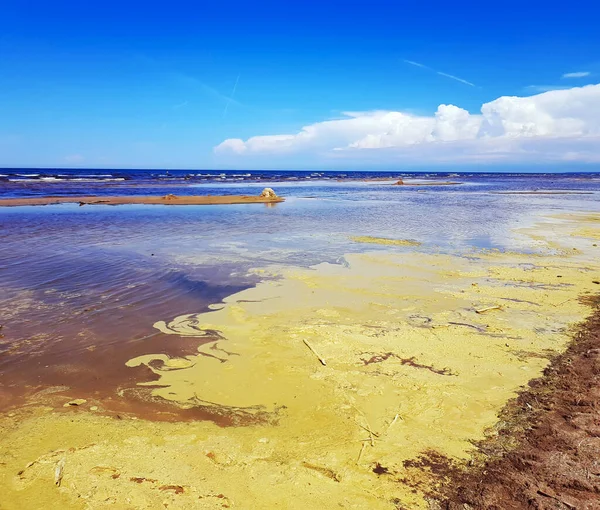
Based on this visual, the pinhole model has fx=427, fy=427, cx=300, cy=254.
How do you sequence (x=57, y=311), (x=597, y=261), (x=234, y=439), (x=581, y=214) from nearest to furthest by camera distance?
1. (x=234, y=439)
2. (x=57, y=311)
3. (x=597, y=261)
4. (x=581, y=214)

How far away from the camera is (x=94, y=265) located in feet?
38.5

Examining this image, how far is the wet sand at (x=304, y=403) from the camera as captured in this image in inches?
146

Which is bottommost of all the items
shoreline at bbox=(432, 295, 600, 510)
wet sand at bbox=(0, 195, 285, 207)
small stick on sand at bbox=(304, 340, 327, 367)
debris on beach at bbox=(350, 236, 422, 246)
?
shoreline at bbox=(432, 295, 600, 510)

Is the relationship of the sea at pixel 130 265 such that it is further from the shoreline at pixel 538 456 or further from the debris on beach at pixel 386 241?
the shoreline at pixel 538 456

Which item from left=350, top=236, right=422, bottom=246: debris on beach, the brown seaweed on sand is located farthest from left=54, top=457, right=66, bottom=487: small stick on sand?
left=350, top=236, right=422, bottom=246: debris on beach

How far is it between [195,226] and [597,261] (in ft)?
53.1

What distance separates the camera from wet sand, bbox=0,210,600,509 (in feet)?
12.2

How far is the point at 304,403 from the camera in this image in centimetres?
508

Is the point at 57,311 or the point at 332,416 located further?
the point at 57,311

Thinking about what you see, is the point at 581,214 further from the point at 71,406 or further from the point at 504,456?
the point at 71,406

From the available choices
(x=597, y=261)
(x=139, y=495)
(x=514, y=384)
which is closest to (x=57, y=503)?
(x=139, y=495)

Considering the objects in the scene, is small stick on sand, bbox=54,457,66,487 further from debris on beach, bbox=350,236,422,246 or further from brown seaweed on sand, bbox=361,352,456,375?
debris on beach, bbox=350,236,422,246

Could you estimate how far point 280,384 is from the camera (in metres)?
5.54

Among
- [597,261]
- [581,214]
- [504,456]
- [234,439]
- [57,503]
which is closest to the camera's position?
[57,503]
